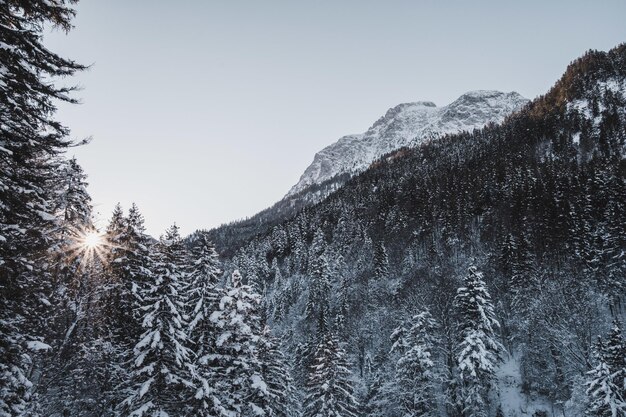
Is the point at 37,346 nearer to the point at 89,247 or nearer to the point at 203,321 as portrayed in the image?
the point at 89,247

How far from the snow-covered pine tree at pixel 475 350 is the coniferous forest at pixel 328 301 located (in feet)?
0.64

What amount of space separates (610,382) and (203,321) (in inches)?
1066

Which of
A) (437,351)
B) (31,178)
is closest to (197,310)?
(31,178)

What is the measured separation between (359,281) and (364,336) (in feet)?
63.0

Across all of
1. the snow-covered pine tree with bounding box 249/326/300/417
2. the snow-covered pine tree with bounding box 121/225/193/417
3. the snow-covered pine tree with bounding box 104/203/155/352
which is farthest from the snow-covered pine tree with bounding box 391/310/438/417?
the snow-covered pine tree with bounding box 104/203/155/352

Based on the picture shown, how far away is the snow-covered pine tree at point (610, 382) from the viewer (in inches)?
1033

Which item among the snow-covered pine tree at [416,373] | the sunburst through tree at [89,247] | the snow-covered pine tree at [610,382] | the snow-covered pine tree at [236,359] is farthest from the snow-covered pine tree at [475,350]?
the sunburst through tree at [89,247]

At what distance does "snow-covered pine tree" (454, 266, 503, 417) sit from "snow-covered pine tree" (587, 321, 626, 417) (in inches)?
338

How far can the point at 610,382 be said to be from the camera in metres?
26.4

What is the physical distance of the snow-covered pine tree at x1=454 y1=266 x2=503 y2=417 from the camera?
35062 mm

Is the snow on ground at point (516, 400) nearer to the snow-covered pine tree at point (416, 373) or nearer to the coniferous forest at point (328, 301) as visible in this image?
the coniferous forest at point (328, 301)

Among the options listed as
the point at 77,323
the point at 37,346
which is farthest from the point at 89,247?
the point at 37,346

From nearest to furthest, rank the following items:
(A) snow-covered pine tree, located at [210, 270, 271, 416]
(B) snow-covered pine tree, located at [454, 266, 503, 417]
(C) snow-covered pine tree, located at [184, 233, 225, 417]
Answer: (C) snow-covered pine tree, located at [184, 233, 225, 417] → (A) snow-covered pine tree, located at [210, 270, 271, 416] → (B) snow-covered pine tree, located at [454, 266, 503, 417]

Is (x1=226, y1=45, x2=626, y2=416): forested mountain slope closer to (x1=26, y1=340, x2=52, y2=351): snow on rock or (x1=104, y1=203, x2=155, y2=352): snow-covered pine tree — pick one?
(x1=104, y1=203, x2=155, y2=352): snow-covered pine tree
